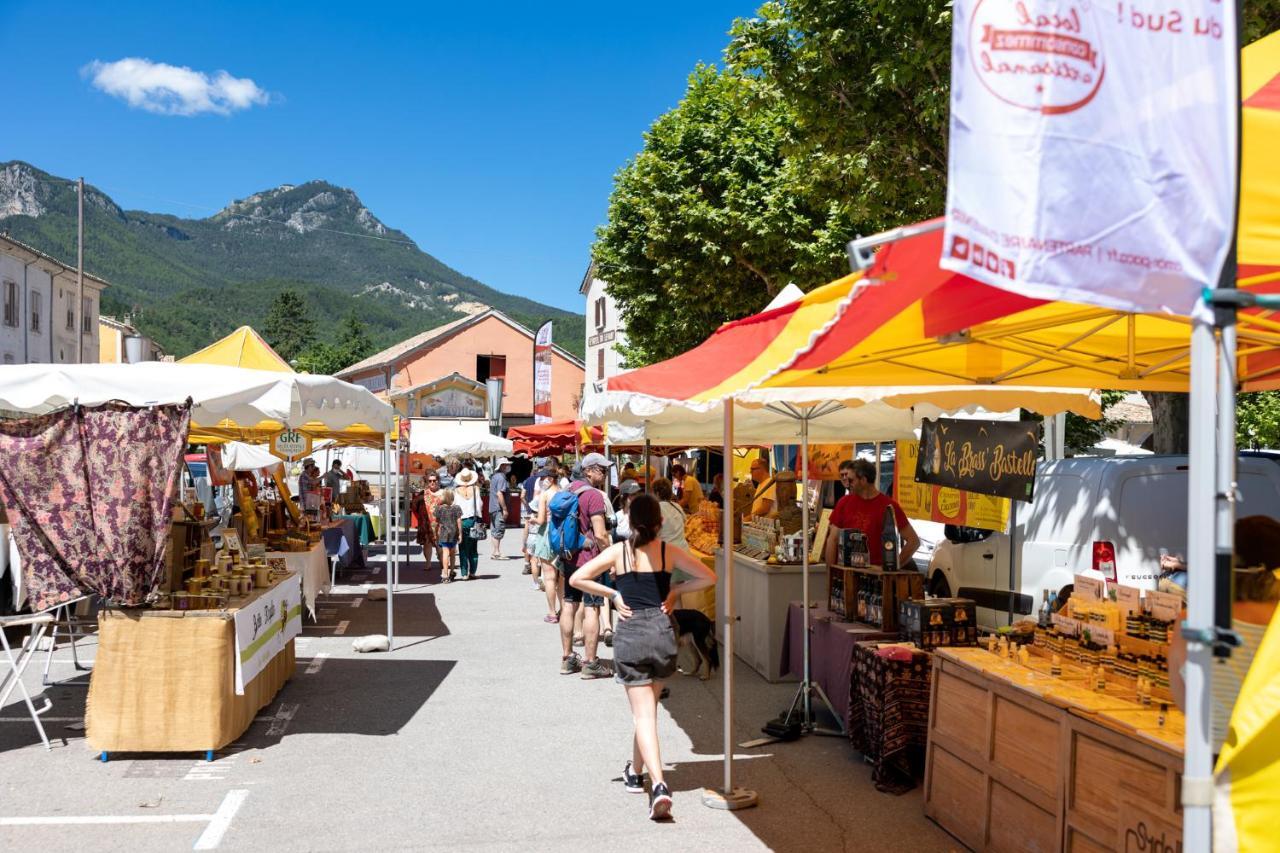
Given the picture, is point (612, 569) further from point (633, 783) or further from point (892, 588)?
point (892, 588)

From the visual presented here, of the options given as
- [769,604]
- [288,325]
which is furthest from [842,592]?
[288,325]

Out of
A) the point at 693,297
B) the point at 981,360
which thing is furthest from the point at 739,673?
the point at 693,297

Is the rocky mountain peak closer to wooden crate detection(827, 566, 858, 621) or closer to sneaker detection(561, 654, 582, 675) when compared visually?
sneaker detection(561, 654, 582, 675)

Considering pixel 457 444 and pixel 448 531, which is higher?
pixel 457 444

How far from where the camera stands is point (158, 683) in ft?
22.5

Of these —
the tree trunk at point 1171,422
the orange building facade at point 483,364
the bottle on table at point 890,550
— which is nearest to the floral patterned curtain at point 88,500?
the bottle on table at point 890,550

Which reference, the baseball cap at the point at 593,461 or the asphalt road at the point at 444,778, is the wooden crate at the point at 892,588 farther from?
the baseball cap at the point at 593,461

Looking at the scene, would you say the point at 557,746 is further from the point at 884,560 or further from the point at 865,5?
the point at 865,5

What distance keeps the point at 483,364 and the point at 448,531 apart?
48246mm

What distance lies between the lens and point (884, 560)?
7.84 metres

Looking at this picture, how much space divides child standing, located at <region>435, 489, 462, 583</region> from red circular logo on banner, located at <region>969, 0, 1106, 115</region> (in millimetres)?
15500

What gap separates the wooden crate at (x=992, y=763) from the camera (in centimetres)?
471

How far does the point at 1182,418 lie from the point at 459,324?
58116 mm

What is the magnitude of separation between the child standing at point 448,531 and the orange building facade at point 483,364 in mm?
45730
